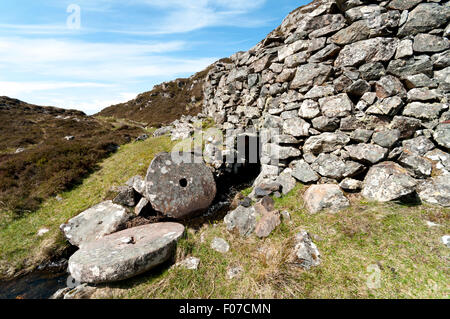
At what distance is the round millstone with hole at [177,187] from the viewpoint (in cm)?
549

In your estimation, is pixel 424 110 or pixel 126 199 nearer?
pixel 424 110

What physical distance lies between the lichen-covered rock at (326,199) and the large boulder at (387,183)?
64 centimetres

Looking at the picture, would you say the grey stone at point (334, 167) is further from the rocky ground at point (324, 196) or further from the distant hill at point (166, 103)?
the distant hill at point (166, 103)

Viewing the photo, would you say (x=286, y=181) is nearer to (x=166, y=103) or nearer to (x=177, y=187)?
(x=177, y=187)

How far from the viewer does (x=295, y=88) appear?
636 centimetres

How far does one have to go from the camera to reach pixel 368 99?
16.6ft

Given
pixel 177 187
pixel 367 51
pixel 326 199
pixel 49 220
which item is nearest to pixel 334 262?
pixel 326 199

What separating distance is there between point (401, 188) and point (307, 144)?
2.61 m

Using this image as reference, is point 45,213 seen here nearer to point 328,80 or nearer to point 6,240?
point 6,240

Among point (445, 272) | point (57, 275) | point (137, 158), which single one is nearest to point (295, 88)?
point (445, 272)

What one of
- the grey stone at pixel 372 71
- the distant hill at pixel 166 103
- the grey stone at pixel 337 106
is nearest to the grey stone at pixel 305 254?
the grey stone at pixel 337 106

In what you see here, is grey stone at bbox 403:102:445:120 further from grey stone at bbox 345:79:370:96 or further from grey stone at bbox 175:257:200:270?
grey stone at bbox 175:257:200:270

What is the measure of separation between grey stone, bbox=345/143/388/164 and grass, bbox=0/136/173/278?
835cm

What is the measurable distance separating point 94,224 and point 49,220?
2.46 m
